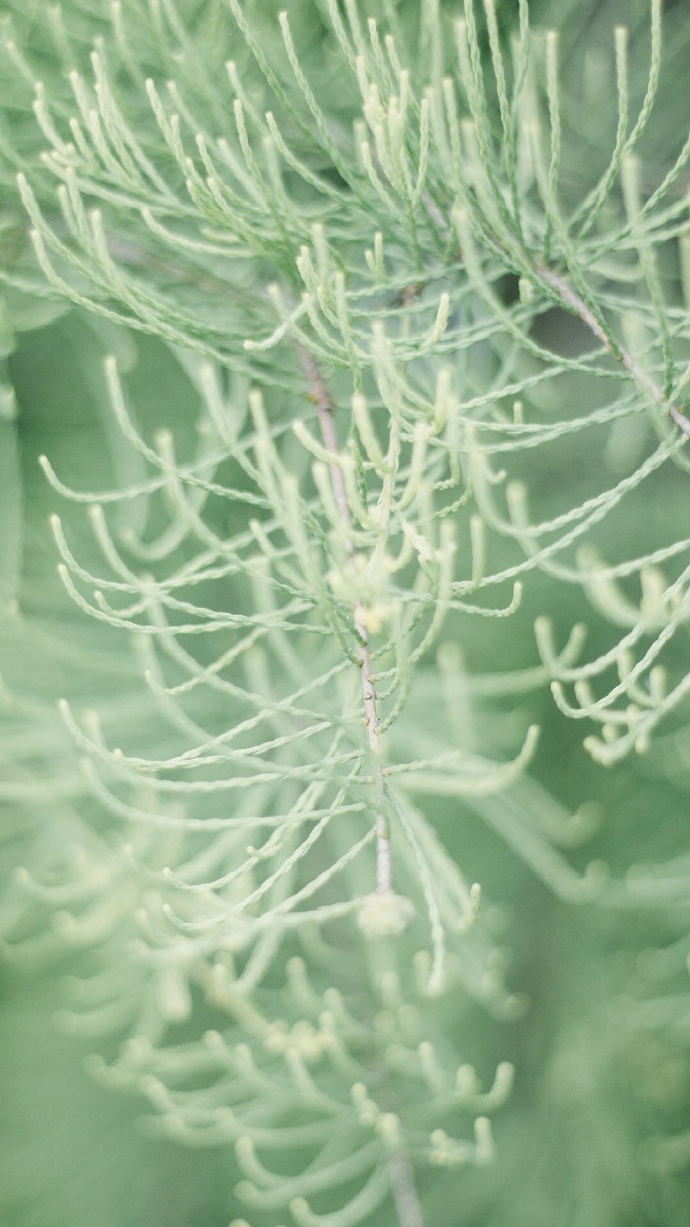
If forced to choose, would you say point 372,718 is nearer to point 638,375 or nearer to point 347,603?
point 347,603

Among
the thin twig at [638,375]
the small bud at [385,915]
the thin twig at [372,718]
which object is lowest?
the small bud at [385,915]

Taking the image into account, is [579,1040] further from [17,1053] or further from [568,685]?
[17,1053]

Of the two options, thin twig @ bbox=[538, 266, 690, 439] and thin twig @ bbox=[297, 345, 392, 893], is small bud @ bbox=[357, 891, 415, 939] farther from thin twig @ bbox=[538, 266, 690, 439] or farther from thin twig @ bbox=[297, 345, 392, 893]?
thin twig @ bbox=[538, 266, 690, 439]

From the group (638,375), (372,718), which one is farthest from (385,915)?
(638,375)

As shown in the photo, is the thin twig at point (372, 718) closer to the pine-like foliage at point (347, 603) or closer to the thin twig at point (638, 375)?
the pine-like foliage at point (347, 603)

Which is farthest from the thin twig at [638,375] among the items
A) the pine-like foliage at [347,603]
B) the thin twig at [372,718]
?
the thin twig at [372,718]

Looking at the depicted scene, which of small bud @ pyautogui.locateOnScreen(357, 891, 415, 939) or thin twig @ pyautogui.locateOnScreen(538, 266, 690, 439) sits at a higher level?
thin twig @ pyautogui.locateOnScreen(538, 266, 690, 439)

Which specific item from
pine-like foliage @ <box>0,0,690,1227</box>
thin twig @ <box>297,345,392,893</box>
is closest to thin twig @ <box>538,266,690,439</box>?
pine-like foliage @ <box>0,0,690,1227</box>

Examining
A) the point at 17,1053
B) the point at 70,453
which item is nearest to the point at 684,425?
the point at 70,453
